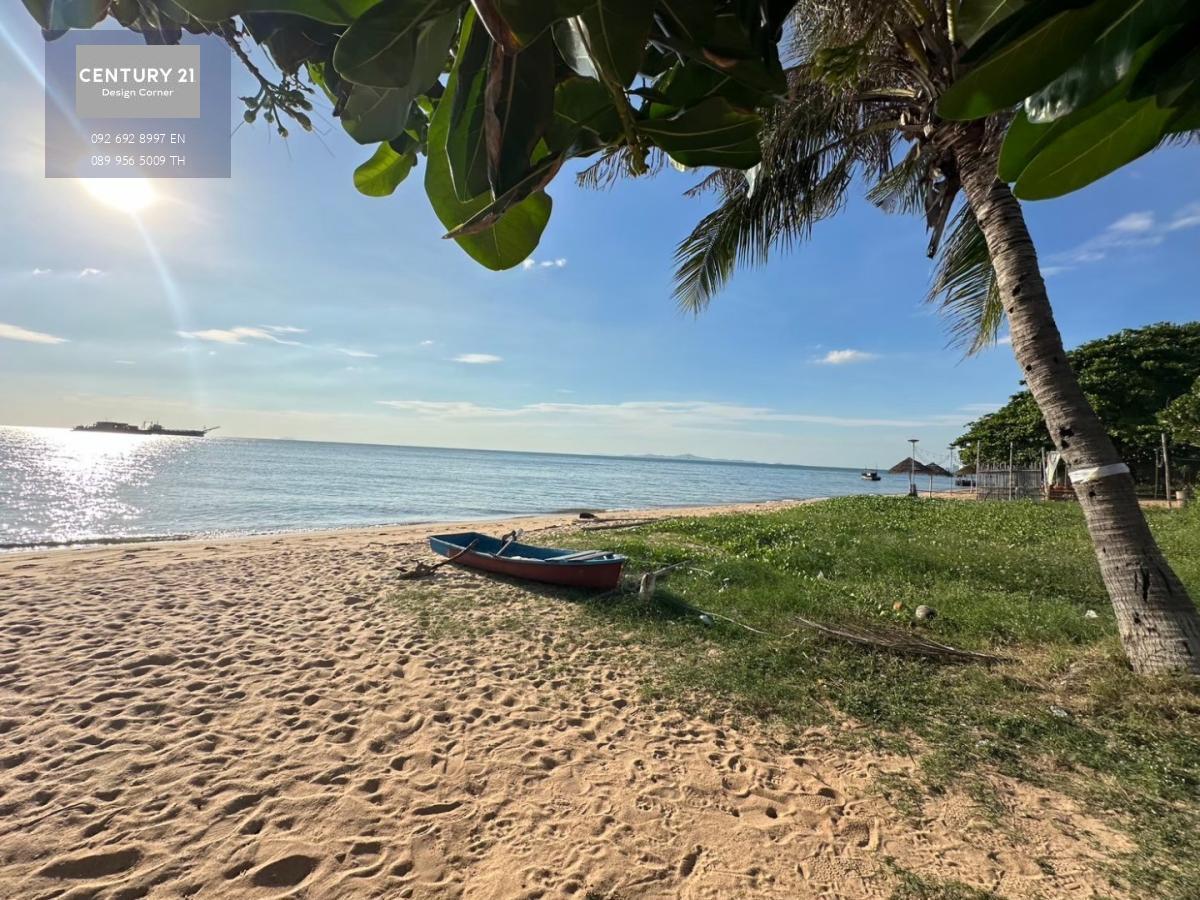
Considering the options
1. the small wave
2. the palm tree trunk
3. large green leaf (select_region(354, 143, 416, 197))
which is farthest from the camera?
the small wave

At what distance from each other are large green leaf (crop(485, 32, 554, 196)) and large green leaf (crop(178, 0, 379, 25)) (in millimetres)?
136

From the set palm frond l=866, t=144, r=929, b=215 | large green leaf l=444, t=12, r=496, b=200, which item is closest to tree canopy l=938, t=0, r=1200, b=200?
large green leaf l=444, t=12, r=496, b=200

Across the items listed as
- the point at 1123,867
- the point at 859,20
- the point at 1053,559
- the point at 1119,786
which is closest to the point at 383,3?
the point at 1123,867

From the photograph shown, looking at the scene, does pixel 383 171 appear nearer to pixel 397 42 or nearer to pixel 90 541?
pixel 397 42

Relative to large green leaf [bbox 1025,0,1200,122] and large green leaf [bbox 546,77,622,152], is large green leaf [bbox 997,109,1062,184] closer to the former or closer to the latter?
large green leaf [bbox 1025,0,1200,122]

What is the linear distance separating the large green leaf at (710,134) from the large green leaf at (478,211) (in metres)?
0.19

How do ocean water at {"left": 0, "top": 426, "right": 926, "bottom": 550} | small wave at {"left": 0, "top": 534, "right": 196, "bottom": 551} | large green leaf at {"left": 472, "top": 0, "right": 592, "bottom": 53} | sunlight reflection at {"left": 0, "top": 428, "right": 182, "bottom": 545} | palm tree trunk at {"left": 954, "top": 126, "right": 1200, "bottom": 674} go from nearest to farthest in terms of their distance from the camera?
large green leaf at {"left": 472, "top": 0, "right": 592, "bottom": 53} → palm tree trunk at {"left": 954, "top": 126, "right": 1200, "bottom": 674} → small wave at {"left": 0, "top": 534, "right": 196, "bottom": 551} → sunlight reflection at {"left": 0, "top": 428, "right": 182, "bottom": 545} → ocean water at {"left": 0, "top": 426, "right": 926, "bottom": 550}

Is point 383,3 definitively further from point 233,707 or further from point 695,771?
point 233,707

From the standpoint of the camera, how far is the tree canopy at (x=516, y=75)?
49 centimetres

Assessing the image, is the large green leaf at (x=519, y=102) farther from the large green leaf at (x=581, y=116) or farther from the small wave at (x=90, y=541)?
the small wave at (x=90, y=541)

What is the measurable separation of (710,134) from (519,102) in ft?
0.91

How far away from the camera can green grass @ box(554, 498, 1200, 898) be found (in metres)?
2.65

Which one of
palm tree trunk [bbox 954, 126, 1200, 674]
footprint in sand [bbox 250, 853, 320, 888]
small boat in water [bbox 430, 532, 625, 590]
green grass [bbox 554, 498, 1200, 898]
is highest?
palm tree trunk [bbox 954, 126, 1200, 674]

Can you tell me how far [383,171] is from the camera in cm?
92
